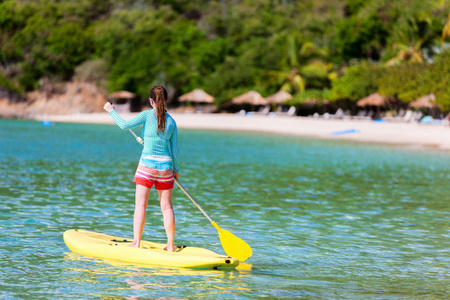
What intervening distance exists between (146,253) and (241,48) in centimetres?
5943

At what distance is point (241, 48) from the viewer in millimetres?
65500

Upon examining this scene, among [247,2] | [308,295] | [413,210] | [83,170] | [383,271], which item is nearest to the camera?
[308,295]

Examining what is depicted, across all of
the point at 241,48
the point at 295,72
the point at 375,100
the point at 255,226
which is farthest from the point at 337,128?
the point at 255,226

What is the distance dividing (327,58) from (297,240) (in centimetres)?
5442

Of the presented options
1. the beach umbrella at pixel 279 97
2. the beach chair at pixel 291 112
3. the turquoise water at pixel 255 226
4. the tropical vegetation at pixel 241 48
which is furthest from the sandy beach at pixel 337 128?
the turquoise water at pixel 255 226

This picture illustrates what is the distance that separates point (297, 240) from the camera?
359 inches

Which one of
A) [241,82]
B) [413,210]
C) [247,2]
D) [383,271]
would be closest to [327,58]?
[241,82]

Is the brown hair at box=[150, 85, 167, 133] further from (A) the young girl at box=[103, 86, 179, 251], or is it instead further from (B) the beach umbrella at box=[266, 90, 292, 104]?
(B) the beach umbrella at box=[266, 90, 292, 104]

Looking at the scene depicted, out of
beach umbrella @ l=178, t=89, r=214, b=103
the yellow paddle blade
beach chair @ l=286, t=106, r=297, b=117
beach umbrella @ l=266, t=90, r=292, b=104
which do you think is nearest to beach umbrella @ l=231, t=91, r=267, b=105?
beach umbrella @ l=266, t=90, r=292, b=104

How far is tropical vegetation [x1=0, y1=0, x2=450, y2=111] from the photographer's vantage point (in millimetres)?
53344

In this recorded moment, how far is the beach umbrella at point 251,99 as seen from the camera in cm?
5359

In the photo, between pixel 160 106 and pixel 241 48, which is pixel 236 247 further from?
pixel 241 48

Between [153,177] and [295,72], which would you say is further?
[295,72]

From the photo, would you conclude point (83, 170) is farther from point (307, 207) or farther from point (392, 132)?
point (392, 132)
